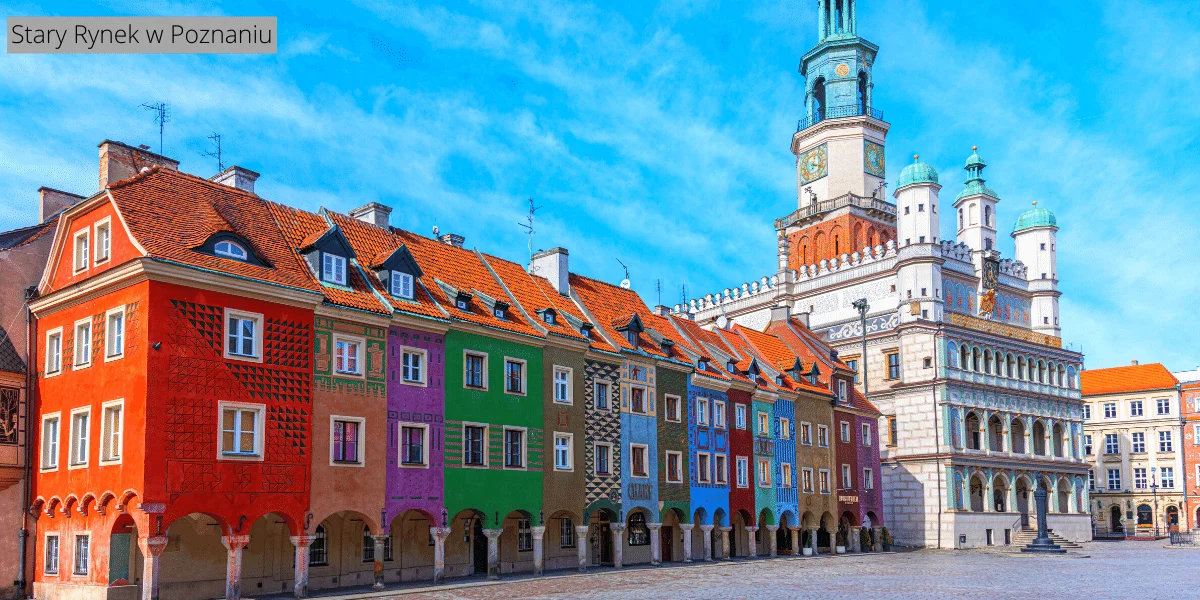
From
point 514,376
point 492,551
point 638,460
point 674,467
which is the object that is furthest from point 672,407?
point 492,551

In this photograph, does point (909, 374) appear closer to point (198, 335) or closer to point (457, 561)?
point (457, 561)

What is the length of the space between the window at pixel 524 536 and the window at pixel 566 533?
4.52ft

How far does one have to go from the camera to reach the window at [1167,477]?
10400 cm

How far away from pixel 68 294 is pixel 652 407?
2360cm

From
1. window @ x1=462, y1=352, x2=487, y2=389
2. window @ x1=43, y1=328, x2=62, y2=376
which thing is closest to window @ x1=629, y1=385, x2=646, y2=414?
window @ x1=462, y1=352, x2=487, y2=389

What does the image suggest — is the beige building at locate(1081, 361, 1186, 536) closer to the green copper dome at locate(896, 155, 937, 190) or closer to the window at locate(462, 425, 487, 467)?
the green copper dome at locate(896, 155, 937, 190)

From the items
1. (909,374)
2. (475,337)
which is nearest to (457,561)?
(475,337)

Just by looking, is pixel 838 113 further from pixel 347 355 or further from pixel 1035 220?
pixel 347 355

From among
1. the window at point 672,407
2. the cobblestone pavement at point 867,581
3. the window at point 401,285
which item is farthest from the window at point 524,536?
the window at point 401,285

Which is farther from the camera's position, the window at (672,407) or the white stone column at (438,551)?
the window at (672,407)

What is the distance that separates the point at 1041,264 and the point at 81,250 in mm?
69956

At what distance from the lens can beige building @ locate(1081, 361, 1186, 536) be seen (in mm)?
104062

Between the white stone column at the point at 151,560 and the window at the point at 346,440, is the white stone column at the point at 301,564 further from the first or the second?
the white stone column at the point at 151,560

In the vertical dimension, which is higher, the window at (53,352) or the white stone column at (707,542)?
the window at (53,352)
